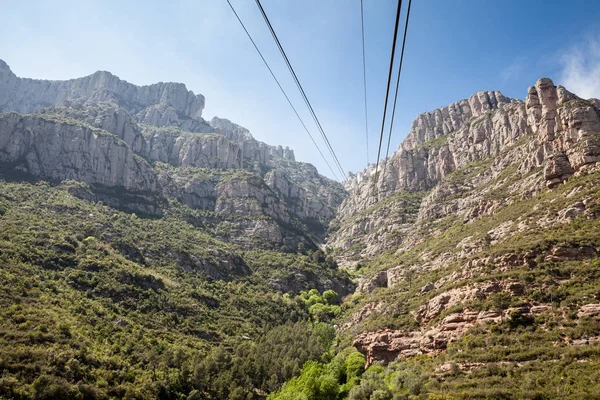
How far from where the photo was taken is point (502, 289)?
142 feet

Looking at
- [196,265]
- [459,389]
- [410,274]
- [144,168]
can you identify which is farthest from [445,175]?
[144,168]

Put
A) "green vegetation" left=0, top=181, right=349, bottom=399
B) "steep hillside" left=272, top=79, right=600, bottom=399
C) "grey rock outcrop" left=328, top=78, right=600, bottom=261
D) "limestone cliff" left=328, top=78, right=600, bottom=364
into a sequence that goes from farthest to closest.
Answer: "grey rock outcrop" left=328, top=78, right=600, bottom=261, "green vegetation" left=0, top=181, right=349, bottom=399, "limestone cliff" left=328, top=78, right=600, bottom=364, "steep hillside" left=272, top=79, right=600, bottom=399

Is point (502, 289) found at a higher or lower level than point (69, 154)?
lower

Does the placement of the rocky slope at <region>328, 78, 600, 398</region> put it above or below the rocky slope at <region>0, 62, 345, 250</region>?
below

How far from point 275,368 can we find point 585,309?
45.2 meters

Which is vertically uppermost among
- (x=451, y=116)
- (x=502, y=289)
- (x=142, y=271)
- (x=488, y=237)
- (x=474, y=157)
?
(x=451, y=116)

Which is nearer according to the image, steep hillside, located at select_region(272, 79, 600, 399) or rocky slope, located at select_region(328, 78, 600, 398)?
steep hillside, located at select_region(272, 79, 600, 399)

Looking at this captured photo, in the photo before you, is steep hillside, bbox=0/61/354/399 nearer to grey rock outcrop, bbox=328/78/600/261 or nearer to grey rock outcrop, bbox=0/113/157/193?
grey rock outcrop, bbox=0/113/157/193

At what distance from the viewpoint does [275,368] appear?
58.3 metres

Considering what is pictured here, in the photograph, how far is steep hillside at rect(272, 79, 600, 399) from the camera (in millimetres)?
32281

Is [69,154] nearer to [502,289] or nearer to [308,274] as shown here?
[308,274]

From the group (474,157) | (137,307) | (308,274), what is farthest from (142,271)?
(474,157)

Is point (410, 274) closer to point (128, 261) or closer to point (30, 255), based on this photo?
point (128, 261)

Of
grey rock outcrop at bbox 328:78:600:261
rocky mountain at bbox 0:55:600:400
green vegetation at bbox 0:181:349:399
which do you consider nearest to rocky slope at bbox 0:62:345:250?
rocky mountain at bbox 0:55:600:400
